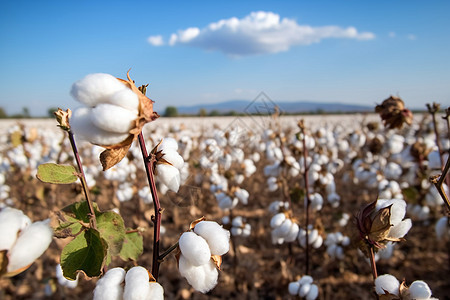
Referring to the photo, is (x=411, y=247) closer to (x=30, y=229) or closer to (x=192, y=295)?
(x=192, y=295)

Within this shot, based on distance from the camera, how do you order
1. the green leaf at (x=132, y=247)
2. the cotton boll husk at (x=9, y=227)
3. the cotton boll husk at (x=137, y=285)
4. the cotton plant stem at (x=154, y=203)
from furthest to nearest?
the green leaf at (x=132, y=247) < the cotton plant stem at (x=154, y=203) < the cotton boll husk at (x=137, y=285) < the cotton boll husk at (x=9, y=227)

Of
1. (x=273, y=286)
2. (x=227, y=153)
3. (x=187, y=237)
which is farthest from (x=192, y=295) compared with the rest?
(x=187, y=237)

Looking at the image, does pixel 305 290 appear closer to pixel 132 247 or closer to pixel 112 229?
pixel 132 247

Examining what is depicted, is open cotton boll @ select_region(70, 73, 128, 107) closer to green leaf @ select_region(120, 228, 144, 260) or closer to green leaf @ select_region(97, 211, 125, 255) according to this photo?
green leaf @ select_region(97, 211, 125, 255)

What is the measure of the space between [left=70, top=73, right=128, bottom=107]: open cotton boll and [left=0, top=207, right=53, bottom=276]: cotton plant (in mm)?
261

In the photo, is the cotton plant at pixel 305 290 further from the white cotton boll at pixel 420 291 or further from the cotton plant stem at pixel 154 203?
A: the cotton plant stem at pixel 154 203

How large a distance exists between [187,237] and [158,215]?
136 millimetres

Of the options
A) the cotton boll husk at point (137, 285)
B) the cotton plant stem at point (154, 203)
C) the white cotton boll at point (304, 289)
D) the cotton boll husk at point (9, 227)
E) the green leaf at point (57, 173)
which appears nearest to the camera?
the cotton boll husk at point (9, 227)

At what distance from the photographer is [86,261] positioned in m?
0.84

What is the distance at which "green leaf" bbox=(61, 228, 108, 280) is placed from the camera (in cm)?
82

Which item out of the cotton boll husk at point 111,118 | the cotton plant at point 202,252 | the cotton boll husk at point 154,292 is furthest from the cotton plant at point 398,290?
the cotton boll husk at point 111,118

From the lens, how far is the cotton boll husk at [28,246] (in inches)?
22.2

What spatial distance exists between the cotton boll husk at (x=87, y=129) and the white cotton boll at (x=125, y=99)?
0.17 feet

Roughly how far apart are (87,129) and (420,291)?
1.02 m
